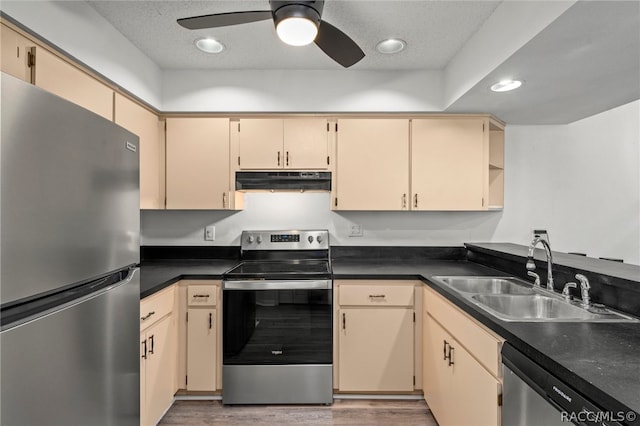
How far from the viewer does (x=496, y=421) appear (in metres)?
1.29

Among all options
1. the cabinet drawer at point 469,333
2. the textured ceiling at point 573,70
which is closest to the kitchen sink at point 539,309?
the cabinet drawer at point 469,333

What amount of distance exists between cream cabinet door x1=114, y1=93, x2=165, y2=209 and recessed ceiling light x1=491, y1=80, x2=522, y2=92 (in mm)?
2340

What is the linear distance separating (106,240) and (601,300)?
2.02 meters

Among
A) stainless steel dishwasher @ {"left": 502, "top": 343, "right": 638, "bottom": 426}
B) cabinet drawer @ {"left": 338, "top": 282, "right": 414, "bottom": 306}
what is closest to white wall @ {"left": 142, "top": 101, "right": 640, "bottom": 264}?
cabinet drawer @ {"left": 338, "top": 282, "right": 414, "bottom": 306}

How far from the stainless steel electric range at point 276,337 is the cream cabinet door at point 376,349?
15cm

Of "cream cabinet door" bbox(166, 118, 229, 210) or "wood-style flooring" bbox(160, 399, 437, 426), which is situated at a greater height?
"cream cabinet door" bbox(166, 118, 229, 210)

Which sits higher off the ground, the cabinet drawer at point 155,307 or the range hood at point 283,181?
the range hood at point 283,181

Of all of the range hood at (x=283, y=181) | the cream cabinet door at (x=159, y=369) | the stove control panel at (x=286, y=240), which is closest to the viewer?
the cream cabinet door at (x=159, y=369)

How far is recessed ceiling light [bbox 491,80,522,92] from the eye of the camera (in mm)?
1920

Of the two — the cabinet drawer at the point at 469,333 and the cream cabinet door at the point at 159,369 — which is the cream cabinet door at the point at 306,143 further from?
the cream cabinet door at the point at 159,369

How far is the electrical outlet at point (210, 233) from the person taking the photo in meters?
2.82

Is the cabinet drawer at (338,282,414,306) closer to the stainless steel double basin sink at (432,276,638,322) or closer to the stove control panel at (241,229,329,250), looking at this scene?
the stainless steel double basin sink at (432,276,638,322)

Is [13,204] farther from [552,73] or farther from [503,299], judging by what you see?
[552,73]

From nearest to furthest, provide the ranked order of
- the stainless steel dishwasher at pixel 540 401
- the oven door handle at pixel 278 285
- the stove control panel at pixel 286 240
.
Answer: the stainless steel dishwasher at pixel 540 401 < the oven door handle at pixel 278 285 < the stove control panel at pixel 286 240
